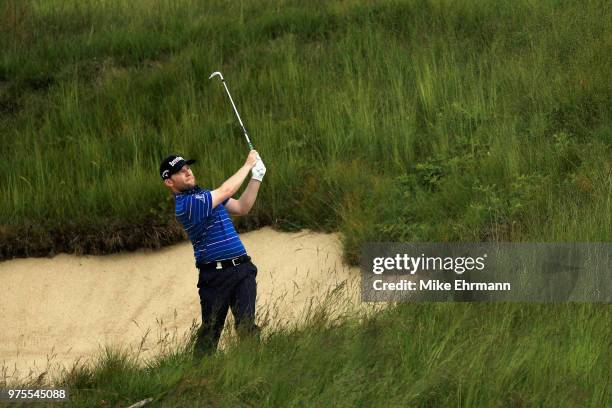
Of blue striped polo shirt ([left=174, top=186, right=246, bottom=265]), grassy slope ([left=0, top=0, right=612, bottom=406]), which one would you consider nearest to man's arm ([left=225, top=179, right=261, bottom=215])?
blue striped polo shirt ([left=174, top=186, right=246, bottom=265])

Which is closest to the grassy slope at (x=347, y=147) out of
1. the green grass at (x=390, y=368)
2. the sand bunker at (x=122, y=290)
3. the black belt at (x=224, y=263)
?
the green grass at (x=390, y=368)

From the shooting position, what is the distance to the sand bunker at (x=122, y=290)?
43.1 feet

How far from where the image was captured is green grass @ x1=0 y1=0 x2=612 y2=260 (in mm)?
13266

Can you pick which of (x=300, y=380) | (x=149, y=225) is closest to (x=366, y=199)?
(x=149, y=225)

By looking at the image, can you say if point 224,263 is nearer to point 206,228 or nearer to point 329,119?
point 206,228

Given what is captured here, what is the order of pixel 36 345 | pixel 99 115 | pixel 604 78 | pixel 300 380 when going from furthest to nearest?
1. pixel 99 115
2. pixel 604 78
3. pixel 36 345
4. pixel 300 380

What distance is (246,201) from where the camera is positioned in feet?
35.8

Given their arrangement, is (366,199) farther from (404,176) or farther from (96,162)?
(96,162)

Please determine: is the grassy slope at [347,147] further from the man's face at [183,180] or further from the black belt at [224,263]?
the man's face at [183,180]

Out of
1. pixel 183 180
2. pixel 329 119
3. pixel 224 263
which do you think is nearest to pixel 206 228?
pixel 224 263

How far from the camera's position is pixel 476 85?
15.2m

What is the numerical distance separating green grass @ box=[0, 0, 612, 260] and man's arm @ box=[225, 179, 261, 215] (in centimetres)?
223

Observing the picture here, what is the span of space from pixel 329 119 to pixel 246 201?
4102 millimetres

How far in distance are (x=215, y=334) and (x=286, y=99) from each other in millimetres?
5693
